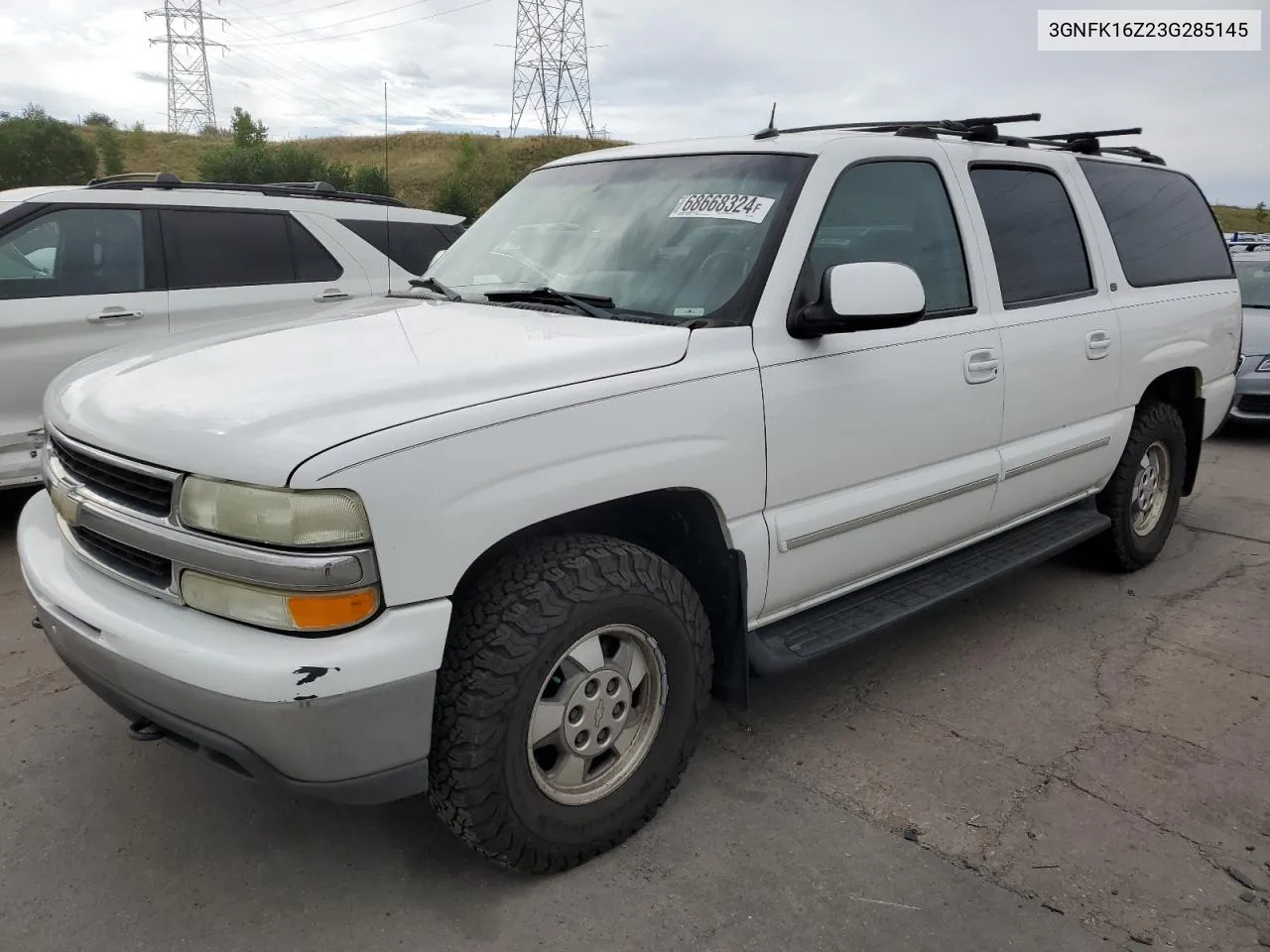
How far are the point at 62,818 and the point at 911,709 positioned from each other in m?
2.70

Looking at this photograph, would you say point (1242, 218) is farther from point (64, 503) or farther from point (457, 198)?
point (64, 503)

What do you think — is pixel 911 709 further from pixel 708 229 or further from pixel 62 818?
pixel 62 818

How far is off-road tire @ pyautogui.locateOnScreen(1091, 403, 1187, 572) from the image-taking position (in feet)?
15.2

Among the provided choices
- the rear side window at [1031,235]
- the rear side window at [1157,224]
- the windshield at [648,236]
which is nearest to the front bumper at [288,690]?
the windshield at [648,236]

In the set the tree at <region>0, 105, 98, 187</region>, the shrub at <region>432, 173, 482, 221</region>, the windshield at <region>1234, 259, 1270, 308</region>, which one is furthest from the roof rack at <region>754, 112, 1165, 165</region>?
the tree at <region>0, 105, 98, 187</region>

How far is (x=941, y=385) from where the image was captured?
3.37 metres

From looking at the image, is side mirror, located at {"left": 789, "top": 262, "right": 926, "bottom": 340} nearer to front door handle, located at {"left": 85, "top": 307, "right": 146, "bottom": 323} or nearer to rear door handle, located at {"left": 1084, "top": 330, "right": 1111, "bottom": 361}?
rear door handle, located at {"left": 1084, "top": 330, "right": 1111, "bottom": 361}

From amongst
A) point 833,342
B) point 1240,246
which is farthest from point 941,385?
point 1240,246

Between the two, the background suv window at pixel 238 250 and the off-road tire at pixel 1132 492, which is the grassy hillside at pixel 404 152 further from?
the off-road tire at pixel 1132 492

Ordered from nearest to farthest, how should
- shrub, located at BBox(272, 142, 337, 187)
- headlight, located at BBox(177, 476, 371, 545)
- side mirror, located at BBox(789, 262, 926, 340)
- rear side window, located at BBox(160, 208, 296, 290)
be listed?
headlight, located at BBox(177, 476, 371, 545) → side mirror, located at BBox(789, 262, 926, 340) → rear side window, located at BBox(160, 208, 296, 290) → shrub, located at BBox(272, 142, 337, 187)

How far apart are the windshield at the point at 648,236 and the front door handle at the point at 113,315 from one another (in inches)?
112

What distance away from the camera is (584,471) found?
2.41 m

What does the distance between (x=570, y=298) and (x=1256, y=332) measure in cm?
816

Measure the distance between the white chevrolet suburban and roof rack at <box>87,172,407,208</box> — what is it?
10.9 ft
